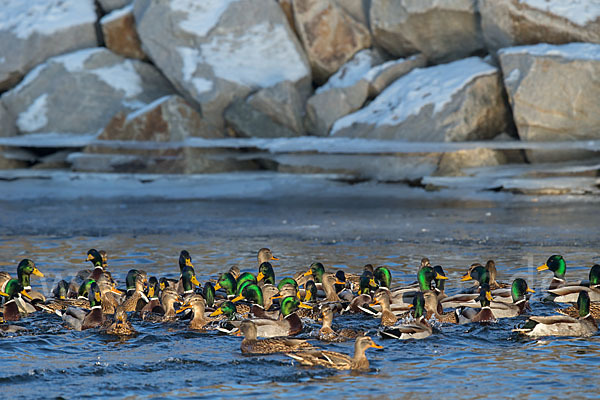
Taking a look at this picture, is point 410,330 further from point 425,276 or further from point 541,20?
point 541,20

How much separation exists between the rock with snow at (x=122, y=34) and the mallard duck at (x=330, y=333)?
48.1ft

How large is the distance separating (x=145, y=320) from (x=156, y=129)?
1133 centimetres

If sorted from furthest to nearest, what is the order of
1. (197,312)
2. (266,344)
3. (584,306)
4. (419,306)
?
(197,312), (419,306), (584,306), (266,344)

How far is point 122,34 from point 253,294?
543 inches

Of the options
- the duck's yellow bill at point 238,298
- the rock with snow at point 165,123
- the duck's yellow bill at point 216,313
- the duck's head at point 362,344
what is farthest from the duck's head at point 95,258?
the rock with snow at point 165,123

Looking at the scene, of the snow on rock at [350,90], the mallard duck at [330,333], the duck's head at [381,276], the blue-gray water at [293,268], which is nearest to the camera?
the blue-gray water at [293,268]

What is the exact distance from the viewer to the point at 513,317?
28.6 feet

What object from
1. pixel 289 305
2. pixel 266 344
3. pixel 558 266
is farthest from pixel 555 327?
pixel 266 344

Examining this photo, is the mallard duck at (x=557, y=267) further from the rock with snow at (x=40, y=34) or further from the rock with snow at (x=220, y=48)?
the rock with snow at (x=40, y=34)

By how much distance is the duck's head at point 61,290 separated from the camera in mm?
9836

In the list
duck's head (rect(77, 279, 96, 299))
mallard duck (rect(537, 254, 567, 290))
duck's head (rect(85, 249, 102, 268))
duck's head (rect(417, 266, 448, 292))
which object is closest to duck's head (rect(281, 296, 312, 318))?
duck's head (rect(417, 266, 448, 292))

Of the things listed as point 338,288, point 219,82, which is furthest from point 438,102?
point 338,288

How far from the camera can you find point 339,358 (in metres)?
7.06

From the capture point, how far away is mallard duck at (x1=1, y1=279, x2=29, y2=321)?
344 inches
